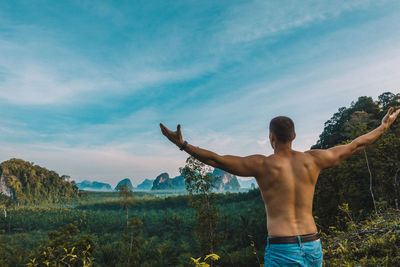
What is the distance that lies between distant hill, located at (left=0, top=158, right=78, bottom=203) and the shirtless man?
91.9 metres

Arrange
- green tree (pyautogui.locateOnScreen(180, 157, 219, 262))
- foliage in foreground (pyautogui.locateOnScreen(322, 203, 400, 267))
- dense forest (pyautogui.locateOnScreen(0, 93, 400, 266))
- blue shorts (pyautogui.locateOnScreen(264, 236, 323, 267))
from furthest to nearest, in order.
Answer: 1. green tree (pyautogui.locateOnScreen(180, 157, 219, 262))
2. dense forest (pyautogui.locateOnScreen(0, 93, 400, 266))
3. foliage in foreground (pyautogui.locateOnScreen(322, 203, 400, 267))
4. blue shorts (pyautogui.locateOnScreen(264, 236, 323, 267))

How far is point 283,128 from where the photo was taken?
1621 mm

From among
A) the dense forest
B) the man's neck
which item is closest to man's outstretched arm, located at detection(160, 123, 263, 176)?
the man's neck

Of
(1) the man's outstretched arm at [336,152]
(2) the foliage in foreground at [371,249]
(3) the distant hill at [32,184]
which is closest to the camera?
(1) the man's outstretched arm at [336,152]

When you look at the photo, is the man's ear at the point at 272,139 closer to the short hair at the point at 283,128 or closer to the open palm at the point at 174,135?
the short hair at the point at 283,128

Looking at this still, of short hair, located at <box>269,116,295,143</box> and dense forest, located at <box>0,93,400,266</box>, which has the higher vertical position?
short hair, located at <box>269,116,295,143</box>

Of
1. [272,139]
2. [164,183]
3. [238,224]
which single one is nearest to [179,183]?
[164,183]

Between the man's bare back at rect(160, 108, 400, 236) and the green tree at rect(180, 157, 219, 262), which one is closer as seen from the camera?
the man's bare back at rect(160, 108, 400, 236)

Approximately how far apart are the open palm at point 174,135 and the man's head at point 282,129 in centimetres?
61

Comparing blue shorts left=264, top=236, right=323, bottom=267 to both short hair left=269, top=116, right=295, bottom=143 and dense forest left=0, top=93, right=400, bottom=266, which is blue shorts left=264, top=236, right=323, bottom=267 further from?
short hair left=269, top=116, right=295, bottom=143

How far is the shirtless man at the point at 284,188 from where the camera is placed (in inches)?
59.0

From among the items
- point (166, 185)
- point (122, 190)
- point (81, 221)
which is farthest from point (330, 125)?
point (166, 185)

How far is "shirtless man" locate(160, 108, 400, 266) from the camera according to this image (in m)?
1.50

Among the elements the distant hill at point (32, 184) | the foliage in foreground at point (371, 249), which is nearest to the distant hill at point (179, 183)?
the distant hill at point (32, 184)
